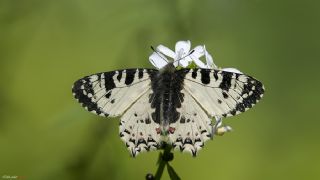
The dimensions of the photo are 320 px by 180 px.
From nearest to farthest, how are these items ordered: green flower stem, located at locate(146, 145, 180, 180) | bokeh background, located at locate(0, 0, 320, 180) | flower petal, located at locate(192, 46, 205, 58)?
green flower stem, located at locate(146, 145, 180, 180), flower petal, located at locate(192, 46, 205, 58), bokeh background, located at locate(0, 0, 320, 180)

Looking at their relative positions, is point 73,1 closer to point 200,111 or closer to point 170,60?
point 170,60

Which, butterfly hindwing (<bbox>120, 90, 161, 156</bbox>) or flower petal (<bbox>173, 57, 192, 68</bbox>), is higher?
flower petal (<bbox>173, 57, 192, 68</bbox>)

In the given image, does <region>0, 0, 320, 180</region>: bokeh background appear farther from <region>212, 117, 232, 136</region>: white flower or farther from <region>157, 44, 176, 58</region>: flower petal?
<region>212, 117, 232, 136</region>: white flower

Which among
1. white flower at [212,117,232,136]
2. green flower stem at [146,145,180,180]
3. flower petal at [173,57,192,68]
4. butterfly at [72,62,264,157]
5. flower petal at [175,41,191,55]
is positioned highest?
flower petal at [175,41,191,55]

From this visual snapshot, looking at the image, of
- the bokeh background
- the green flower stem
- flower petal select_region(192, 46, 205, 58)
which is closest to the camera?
the green flower stem

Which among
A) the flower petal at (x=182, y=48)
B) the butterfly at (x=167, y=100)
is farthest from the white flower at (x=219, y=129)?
the flower petal at (x=182, y=48)

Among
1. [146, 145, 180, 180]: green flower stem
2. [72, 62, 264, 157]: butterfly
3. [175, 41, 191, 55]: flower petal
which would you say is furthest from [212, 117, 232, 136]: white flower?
[175, 41, 191, 55]: flower petal
